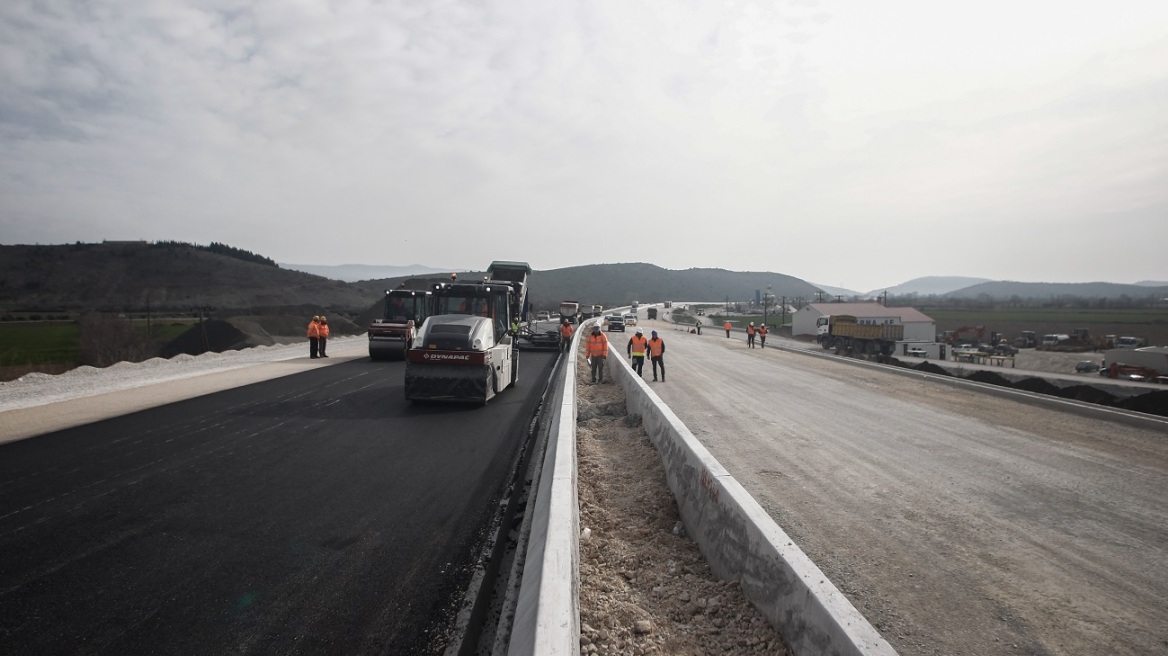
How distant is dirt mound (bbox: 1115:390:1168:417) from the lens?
41.2ft

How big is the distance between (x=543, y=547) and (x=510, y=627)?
0.52 meters

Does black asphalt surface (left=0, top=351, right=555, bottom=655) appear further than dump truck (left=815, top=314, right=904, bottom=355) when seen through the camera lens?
No

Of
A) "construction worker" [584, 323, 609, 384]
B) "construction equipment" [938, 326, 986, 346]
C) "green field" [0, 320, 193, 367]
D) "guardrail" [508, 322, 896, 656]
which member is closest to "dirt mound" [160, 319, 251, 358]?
"green field" [0, 320, 193, 367]

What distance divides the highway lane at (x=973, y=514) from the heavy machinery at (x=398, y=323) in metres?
12.2

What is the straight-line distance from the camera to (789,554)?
3.48 m

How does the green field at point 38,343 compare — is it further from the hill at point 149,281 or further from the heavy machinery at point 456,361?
the heavy machinery at point 456,361

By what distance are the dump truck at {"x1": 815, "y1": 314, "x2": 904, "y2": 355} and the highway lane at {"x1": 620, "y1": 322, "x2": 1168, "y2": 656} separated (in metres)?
34.8

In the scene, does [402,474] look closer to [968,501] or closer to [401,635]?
[401,635]

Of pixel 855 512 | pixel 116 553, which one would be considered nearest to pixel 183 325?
pixel 116 553

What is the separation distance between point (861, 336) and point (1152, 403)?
3400 cm

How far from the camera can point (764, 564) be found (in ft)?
11.9

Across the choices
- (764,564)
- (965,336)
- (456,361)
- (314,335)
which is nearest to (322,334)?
(314,335)

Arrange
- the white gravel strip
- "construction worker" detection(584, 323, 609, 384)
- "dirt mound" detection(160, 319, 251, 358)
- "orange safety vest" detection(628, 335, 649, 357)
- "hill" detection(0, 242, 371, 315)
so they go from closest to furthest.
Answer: the white gravel strip
"orange safety vest" detection(628, 335, 649, 357)
"construction worker" detection(584, 323, 609, 384)
"dirt mound" detection(160, 319, 251, 358)
"hill" detection(0, 242, 371, 315)

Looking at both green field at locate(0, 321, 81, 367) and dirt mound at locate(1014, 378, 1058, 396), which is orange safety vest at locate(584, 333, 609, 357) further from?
green field at locate(0, 321, 81, 367)
